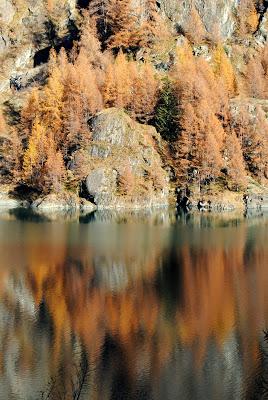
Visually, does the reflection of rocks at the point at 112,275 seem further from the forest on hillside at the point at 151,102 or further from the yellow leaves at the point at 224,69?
the yellow leaves at the point at 224,69

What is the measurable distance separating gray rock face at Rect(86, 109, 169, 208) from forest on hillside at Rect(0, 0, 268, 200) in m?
2.32

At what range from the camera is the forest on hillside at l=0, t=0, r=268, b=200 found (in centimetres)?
13150

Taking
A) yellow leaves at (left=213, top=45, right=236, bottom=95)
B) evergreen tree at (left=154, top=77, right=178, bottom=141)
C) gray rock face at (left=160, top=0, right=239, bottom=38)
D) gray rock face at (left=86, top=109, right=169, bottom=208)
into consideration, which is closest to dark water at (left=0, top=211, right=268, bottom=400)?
gray rock face at (left=86, top=109, right=169, bottom=208)

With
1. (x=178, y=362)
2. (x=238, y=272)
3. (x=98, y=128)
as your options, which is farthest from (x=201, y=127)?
(x=178, y=362)

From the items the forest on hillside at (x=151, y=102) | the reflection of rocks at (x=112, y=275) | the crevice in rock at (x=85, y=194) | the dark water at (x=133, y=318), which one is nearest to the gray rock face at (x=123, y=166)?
the crevice in rock at (x=85, y=194)

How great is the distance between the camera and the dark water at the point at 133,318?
28047mm

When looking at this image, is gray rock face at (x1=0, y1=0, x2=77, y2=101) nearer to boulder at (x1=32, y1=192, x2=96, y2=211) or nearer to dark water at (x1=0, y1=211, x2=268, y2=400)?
boulder at (x1=32, y1=192, x2=96, y2=211)

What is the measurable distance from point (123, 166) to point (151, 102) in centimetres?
3088

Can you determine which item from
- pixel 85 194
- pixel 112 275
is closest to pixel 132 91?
pixel 85 194

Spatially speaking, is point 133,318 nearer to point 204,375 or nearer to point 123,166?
point 204,375

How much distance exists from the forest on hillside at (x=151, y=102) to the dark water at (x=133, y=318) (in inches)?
2347

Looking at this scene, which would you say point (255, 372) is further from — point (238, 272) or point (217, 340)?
point (238, 272)

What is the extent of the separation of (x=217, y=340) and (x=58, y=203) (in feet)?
306

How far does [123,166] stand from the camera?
127 m
